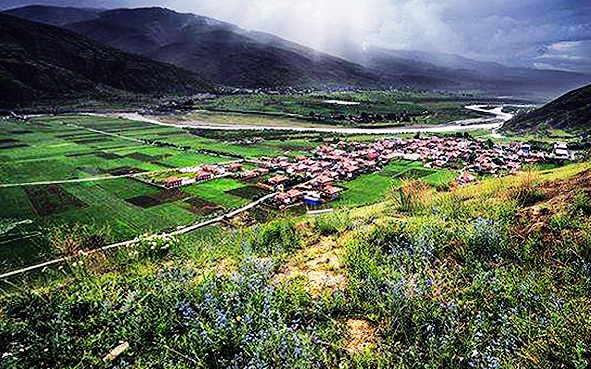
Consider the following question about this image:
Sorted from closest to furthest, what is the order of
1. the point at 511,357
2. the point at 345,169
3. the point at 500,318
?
the point at 511,357
the point at 500,318
the point at 345,169

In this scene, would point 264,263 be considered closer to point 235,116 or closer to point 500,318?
point 500,318

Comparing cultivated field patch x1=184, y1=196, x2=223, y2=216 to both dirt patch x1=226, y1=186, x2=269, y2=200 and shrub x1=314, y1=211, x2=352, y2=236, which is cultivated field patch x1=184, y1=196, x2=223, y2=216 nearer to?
dirt patch x1=226, y1=186, x2=269, y2=200

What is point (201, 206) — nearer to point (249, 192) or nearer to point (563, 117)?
point (249, 192)

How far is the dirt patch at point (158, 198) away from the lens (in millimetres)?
46656

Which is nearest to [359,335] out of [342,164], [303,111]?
[342,164]

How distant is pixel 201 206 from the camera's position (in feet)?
150

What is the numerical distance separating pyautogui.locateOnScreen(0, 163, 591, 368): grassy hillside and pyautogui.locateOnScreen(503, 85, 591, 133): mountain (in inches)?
4133

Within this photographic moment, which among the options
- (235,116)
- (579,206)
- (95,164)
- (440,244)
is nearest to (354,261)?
(440,244)

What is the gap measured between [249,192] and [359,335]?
48044 mm

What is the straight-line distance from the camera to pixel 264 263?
613cm

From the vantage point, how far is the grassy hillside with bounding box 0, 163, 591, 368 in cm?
366

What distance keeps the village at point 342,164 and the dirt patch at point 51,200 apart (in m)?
11.9

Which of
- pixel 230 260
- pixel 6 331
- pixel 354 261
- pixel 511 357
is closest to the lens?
pixel 511 357

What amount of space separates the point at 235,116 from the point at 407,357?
13968 cm
